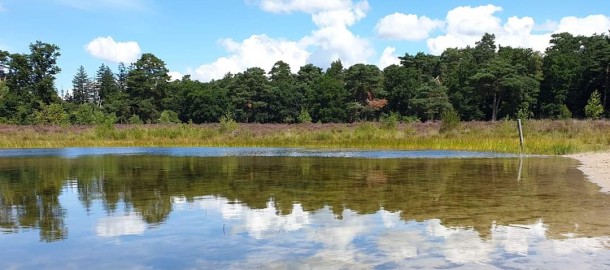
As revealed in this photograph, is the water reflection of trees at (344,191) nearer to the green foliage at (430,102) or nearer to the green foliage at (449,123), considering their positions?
the green foliage at (449,123)

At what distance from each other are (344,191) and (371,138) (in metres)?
21.3

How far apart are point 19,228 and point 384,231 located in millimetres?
5627

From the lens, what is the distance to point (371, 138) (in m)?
32.8

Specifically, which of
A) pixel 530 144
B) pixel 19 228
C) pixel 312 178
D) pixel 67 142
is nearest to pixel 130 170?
pixel 312 178

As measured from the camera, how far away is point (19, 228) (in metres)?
8.07

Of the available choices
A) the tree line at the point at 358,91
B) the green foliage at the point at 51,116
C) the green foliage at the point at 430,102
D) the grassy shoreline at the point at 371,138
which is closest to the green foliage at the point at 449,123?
the grassy shoreline at the point at 371,138

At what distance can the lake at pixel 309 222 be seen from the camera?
604cm

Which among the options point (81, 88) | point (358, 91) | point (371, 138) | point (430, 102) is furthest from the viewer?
point (81, 88)

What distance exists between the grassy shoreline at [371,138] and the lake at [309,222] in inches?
524

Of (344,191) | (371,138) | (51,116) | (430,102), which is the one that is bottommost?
(344,191)

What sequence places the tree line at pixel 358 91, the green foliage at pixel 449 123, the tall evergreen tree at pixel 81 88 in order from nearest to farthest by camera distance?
the green foliage at pixel 449 123
the tree line at pixel 358 91
the tall evergreen tree at pixel 81 88

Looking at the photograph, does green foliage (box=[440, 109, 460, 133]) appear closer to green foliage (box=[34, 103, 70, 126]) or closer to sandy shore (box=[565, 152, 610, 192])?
sandy shore (box=[565, 152, 610, 192])

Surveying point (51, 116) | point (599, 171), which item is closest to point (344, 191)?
point (599, 171)

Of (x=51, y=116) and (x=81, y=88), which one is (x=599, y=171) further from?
(x=81, y=88)
